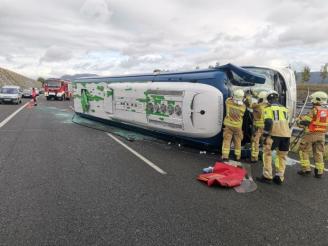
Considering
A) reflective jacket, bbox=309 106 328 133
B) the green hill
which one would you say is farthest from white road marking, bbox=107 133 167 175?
the green hill

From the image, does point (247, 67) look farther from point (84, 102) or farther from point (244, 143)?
point (84, 102)

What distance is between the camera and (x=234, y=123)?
8.02 m

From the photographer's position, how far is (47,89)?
38.2m

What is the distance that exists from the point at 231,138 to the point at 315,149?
73.1 inches

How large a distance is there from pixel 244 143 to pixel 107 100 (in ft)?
22.5

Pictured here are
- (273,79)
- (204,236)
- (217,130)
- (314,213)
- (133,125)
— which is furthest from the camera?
(133,125)

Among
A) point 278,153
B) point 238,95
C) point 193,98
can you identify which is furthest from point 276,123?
point 193,98

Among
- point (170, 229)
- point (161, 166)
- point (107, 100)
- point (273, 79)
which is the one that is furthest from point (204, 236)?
point (107, 100)

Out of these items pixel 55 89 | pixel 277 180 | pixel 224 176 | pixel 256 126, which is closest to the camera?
pixel 224 176

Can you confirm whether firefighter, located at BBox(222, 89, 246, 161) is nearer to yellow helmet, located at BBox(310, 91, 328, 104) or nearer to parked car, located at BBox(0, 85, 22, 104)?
yellow helmet, located at BBox(310, 91, 328, 104)

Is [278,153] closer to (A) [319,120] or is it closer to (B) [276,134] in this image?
(B) [276,134]

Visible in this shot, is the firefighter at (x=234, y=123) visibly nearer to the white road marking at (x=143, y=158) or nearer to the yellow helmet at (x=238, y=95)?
the yellow helmet at (x=238, y=95)

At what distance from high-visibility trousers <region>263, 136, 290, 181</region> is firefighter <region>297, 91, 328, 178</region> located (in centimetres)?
83

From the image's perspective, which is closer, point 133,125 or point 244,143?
point 244,143
